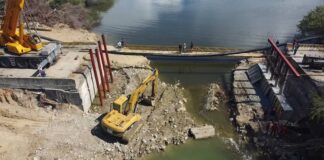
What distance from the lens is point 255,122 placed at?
68.6 ft

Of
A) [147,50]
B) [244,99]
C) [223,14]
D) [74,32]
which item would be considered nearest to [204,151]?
[244,99]

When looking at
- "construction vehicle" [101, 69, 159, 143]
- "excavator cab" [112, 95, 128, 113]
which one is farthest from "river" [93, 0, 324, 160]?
"excavator cab" [112, 95, 128, 113]

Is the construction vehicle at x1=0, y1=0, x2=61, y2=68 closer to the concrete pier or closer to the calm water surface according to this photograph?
the concrete pier

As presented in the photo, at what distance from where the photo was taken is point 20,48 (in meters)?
22.6

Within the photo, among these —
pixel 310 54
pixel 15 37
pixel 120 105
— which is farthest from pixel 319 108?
pixel 15 37

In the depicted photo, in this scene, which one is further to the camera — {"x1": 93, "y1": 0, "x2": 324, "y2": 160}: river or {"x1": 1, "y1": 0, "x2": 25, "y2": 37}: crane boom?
{"x1": 1, "y1": 0, "x2": 25, "y2": 37}: crane boom

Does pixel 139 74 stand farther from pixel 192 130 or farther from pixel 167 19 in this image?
pixel 167 19

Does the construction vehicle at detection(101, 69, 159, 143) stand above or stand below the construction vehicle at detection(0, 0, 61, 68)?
below

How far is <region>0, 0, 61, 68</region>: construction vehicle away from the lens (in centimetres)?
A: 2248

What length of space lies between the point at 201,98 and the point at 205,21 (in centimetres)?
2405

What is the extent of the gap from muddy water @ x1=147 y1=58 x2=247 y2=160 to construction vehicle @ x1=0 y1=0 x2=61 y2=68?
35.5 feet

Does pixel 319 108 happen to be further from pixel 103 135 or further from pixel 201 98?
pixel 103 135

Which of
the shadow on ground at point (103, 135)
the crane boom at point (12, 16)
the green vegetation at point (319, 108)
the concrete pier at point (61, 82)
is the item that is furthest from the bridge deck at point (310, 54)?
the crane boom at point (12, 16)

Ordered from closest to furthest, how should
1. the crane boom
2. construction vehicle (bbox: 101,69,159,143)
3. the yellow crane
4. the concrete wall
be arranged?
construction vehicle (bbox: 101,69,159,143) → the crane boom → the concrete wall → the yellow crane
